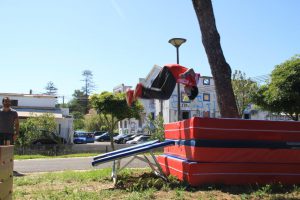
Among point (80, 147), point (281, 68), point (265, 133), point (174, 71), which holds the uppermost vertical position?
point (281, 68)

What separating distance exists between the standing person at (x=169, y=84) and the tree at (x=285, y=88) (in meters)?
17.0

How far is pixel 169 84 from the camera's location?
26.3 feet

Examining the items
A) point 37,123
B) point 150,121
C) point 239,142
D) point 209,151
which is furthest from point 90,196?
point 37,123

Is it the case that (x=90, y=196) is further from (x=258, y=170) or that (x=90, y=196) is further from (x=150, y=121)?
(x=150, y=121)

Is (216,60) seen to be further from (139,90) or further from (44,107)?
(44,107)

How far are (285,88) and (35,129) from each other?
648 inches

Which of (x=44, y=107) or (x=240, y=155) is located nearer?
(x=240, y=155)

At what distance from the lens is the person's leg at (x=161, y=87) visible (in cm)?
802

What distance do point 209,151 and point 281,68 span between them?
19.3 metres

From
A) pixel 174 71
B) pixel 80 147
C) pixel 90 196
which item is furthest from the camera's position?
pixel 80 147

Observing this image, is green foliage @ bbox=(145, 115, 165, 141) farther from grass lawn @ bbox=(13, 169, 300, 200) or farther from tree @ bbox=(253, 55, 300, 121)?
grass lawn @ bbox=(13, 169, 300, 200)

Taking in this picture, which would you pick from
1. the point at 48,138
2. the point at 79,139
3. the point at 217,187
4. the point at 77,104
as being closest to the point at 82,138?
the point at 79,139

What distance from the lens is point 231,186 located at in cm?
659

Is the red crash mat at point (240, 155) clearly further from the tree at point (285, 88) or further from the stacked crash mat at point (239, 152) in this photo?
the tree at point (285, 88)
